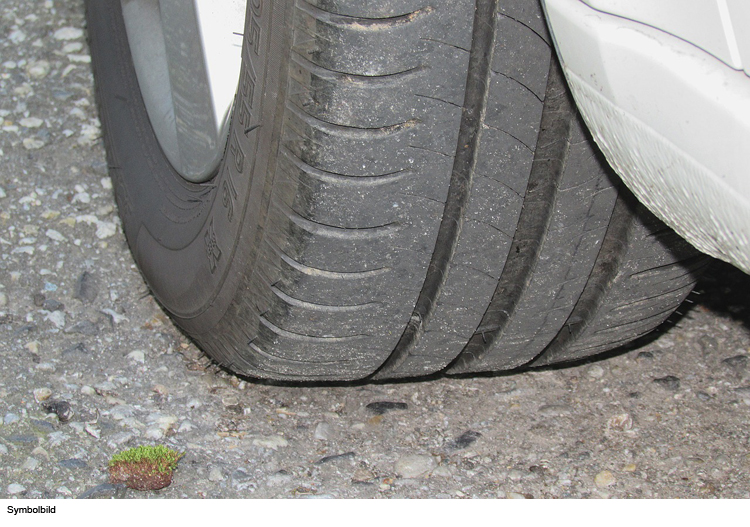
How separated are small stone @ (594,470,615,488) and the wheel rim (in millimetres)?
1026

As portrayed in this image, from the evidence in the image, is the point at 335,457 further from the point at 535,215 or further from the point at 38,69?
the point at 38,69

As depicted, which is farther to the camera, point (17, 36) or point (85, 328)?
point (17, 36)

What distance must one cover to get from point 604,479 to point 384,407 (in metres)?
0.49

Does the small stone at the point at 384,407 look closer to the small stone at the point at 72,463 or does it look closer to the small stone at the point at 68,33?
the small stone at the point at 72,463

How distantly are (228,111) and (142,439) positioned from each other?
71 centimetres

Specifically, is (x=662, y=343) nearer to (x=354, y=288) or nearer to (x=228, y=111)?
(x=354, y=288)

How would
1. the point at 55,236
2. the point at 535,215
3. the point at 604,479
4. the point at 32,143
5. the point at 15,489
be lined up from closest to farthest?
the point at 535,215
the point at 15,489
the point at 604,479
the point at 55,236
the point at 32,143

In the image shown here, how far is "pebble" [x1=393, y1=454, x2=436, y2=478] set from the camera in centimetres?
176

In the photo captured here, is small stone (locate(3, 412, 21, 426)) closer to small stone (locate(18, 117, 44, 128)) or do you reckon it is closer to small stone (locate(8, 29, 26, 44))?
small stone (locate(18, 117, 44, 128))

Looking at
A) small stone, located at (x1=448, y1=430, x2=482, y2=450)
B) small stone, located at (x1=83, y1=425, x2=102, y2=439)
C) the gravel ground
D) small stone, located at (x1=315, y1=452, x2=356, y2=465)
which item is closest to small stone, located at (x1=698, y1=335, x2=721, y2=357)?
the gravel ground

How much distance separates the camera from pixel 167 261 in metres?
1.97

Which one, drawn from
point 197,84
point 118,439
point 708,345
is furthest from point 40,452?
point 708,345

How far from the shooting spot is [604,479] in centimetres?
176

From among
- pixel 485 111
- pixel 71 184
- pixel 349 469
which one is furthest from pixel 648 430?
pixel 71 184
